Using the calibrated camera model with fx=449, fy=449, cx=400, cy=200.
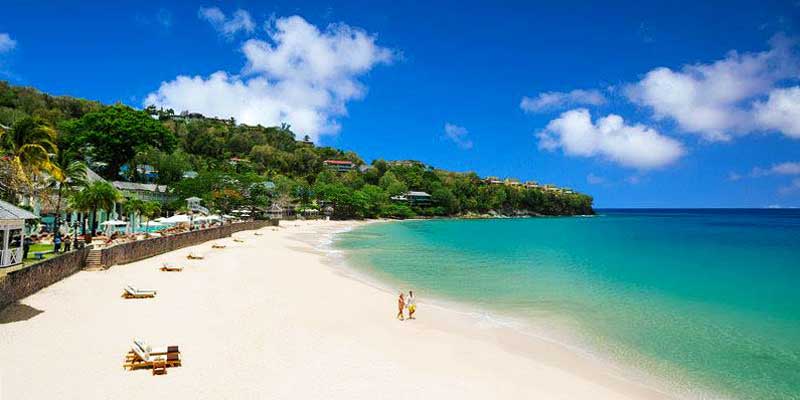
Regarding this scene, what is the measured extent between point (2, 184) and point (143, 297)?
12.0 meters

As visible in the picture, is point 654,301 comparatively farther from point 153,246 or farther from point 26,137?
point 26,137

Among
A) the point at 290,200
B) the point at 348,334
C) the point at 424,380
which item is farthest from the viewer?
the point at 290,200

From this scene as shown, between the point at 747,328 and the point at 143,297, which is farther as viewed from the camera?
the point at 747,328

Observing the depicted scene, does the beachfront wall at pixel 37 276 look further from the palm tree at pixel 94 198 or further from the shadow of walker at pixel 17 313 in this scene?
the palm tree at pixel 94 198

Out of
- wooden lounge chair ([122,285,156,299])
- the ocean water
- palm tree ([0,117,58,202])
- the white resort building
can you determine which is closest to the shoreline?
the ocean water

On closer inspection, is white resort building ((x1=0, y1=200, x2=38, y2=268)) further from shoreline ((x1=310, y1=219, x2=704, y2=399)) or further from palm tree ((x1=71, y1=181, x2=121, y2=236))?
shoreline ((x1=310, y1=219, x2=704, y2=399))

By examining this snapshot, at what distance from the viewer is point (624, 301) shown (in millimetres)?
21219

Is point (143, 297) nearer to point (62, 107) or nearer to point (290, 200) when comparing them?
point (290, 200)

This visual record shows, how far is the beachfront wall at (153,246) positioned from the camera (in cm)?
2178

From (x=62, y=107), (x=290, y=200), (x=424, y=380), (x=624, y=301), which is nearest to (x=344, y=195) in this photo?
(x=290, y=200)

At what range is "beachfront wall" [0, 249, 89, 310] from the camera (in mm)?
12859

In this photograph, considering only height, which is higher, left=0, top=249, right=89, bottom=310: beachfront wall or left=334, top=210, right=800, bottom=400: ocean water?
left=0, top=249, right=89, bottom=310: beachfront wall

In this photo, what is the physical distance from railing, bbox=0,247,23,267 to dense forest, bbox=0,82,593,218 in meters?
5.73

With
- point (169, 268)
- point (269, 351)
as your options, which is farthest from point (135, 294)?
point (269, 351)
